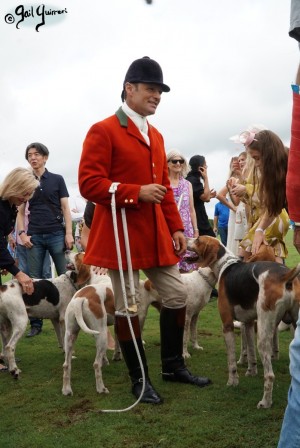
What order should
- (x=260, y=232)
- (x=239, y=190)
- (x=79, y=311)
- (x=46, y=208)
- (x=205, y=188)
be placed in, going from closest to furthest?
(x=79, y=311) < (x=260, y=232) < (x=239, y=190) < (x=46, y=208) < (x=205, y=188)

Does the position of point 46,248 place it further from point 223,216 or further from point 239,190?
point 223,216

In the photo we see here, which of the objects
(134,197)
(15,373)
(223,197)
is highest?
(134,197)

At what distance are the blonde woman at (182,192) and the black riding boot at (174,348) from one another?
8.09ft

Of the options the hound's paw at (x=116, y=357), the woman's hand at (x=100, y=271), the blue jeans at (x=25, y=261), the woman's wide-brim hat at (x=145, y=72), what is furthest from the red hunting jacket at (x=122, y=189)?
the blue jeans at (x=25, y=261)

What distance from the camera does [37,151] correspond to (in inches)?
275

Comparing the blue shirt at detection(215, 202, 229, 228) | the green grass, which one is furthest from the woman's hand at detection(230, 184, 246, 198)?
the blue shirt at detection(215, 202, 229, 228)

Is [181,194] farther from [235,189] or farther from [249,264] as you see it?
[249,264]

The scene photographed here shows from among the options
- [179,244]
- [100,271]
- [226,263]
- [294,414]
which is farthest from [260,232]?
[294,414]

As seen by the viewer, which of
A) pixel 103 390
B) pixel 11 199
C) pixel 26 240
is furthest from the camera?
pixel 26 240

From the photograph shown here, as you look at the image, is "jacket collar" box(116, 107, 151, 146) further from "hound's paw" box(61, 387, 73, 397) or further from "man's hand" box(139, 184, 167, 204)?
"hound's paw" box(61, 387, 73, 397)

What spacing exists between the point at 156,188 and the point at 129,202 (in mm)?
240

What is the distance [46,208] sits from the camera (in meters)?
6.98

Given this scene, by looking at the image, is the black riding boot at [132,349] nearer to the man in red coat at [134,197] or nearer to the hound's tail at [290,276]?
the man in red coat at [134,197]

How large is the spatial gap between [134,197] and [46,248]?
3306 mm
